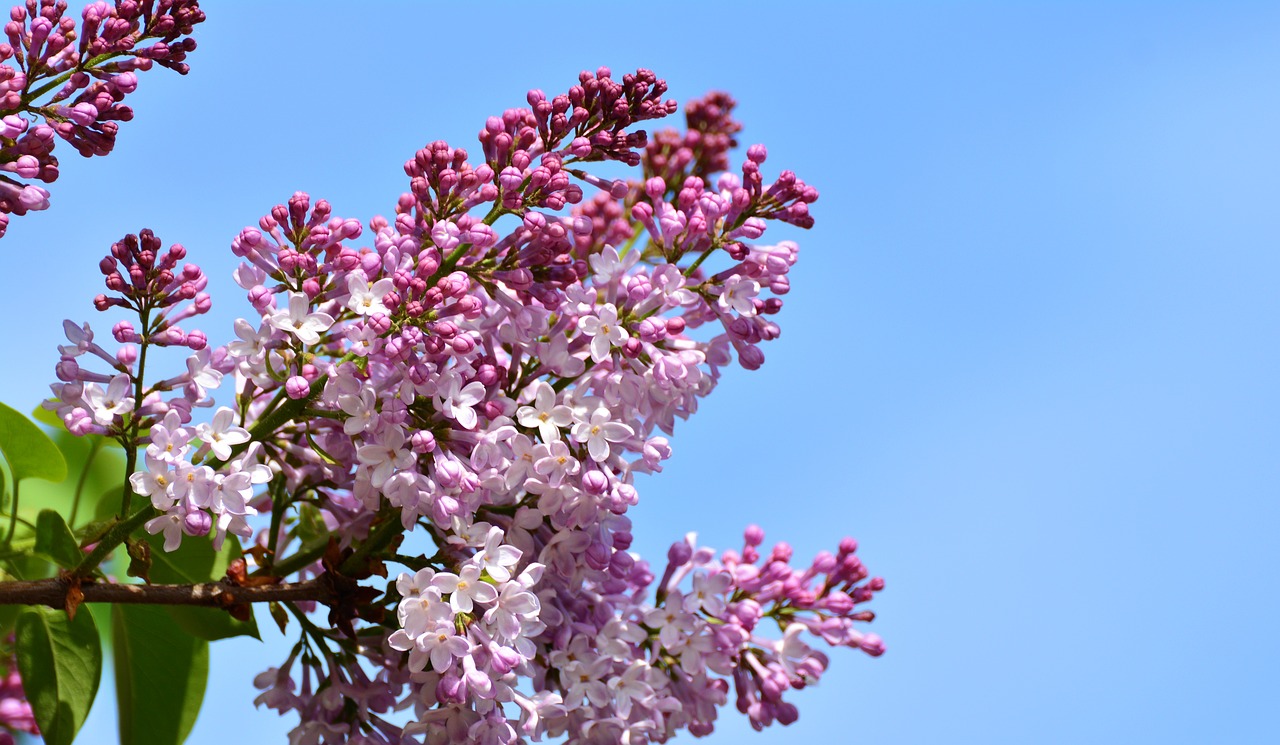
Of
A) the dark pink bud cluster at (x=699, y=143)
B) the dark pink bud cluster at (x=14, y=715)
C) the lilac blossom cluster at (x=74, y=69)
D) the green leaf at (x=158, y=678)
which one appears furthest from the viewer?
the dark pink bud cluster at (x=14, y=715)

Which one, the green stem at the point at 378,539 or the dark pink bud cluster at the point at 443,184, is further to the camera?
the green stem at the point at 378,539

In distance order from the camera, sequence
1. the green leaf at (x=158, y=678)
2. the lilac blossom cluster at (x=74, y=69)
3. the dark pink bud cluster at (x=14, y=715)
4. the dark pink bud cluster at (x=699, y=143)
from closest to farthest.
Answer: the lilac blossom cluster at (x=74, y=69), the green leaf at (x=158, y=678), the dark pink bud cluster at (x=699, y=143), the dark pink bud cluster at (x=14, y=715)

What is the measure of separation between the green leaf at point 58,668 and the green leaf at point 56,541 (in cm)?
12

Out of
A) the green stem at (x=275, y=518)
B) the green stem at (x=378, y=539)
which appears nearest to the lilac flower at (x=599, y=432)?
the green stem at (x=378, y=539)

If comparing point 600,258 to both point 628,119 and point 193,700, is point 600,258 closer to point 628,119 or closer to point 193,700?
point 628,119

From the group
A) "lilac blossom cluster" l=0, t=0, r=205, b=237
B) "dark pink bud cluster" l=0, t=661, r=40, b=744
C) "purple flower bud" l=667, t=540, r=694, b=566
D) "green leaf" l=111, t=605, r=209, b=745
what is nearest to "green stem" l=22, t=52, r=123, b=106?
"lilac blossom cluster" l=0, t=0, r=205, b=237

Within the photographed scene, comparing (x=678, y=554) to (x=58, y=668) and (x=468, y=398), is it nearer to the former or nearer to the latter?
(x=468, y=398)

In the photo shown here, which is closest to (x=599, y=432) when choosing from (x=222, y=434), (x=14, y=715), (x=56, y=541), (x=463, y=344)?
(x=463, y=344)

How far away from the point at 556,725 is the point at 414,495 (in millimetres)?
689

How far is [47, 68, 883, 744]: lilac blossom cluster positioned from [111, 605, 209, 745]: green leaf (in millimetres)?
243

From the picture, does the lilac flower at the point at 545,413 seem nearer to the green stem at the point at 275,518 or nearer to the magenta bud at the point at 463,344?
the magenta bud at the point at 463,344

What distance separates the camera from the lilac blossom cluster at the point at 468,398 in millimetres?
2201

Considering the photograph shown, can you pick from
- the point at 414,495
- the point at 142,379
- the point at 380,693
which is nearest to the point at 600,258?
the point at 414,495

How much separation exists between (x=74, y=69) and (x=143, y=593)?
96 cm
